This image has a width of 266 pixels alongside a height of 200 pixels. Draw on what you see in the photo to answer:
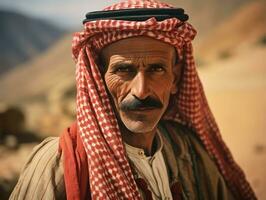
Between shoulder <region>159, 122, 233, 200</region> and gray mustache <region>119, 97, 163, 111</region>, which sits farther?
shoulder <region>159, 122, 233, 200</region>

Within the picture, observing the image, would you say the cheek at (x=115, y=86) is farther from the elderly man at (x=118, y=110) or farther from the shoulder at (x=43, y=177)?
the shoulder at (x=43, y=177)

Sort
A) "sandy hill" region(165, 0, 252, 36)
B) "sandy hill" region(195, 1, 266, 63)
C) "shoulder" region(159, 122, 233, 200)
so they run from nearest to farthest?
"shoulder" region(159, 122, 233, 200)
"sandy hill" region(195, 1, 266, 63)
"sandy hill" region(165, 0, 252, 36)

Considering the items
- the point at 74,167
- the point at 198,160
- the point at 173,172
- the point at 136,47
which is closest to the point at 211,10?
the point at 198,160

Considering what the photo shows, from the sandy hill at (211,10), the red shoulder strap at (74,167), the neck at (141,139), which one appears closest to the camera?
the red shoulder strap at (74,167)

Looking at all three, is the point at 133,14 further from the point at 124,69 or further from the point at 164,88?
the point at 164,88

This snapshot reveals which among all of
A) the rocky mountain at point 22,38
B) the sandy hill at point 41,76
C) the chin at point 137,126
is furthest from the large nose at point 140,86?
the sandy hill at point 41,76

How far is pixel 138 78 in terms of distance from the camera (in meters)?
1.76

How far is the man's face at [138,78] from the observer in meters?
1.76

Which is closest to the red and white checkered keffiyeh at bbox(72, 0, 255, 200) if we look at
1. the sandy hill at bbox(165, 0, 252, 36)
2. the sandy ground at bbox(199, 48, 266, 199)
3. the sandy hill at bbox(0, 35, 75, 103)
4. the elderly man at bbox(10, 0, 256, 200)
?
the elderly man at bbox(10, 0, 256, 200)

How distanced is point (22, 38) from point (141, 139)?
620 centimetres

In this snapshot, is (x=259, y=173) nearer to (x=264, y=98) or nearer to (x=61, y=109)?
(x=264, y=98)

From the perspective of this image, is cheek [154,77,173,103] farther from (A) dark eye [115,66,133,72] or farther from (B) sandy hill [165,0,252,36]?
(B) sandy hill [165,0,252,36]

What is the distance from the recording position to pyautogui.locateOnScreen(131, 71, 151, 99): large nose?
1737 mm

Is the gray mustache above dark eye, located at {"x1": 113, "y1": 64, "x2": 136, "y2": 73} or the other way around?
the other way around
